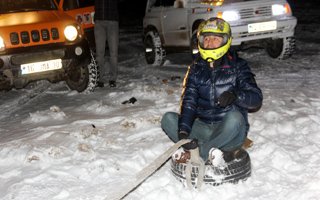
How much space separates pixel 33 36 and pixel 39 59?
15.2 inches

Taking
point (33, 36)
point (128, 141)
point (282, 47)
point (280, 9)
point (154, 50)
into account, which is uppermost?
point (280, 9)

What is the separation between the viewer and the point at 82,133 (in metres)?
5.53

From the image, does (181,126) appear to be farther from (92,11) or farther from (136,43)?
(136,43)

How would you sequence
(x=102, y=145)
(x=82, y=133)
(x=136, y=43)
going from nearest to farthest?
(x=102, y=145)
(x=82, y=133)
(x=136, y=43)

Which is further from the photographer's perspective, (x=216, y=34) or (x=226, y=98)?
(x=216, y=34)

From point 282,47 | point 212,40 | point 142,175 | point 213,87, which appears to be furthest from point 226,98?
point 282,47

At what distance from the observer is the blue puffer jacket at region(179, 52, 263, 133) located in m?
3.94

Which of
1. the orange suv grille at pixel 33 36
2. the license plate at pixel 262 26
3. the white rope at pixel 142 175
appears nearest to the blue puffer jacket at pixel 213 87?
the white rope at pixel 142 175

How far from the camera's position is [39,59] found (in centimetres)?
685

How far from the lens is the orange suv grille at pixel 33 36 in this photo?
6.70 meters

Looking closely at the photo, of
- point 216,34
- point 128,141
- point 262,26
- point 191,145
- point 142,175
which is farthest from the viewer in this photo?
point 262,26

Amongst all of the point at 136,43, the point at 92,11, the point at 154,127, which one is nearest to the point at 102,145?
the point at 154,127

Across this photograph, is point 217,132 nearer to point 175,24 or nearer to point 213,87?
point 213,87

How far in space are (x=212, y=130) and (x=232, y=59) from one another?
2.39ft
